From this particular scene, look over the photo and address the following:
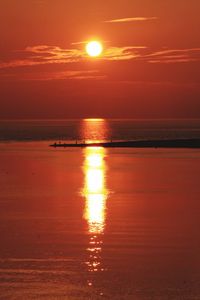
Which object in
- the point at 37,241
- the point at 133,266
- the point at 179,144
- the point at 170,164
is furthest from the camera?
the point at 179,144

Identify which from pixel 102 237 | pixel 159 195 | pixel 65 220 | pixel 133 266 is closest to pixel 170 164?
pixel 159 195

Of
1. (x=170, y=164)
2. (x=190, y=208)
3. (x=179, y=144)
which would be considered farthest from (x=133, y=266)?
(x=179, y=144)

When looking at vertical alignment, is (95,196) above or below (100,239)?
above

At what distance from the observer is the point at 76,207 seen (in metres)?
32.3

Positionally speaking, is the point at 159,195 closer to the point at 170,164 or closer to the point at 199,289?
the point at 199,289

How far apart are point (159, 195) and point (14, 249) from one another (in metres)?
15.9

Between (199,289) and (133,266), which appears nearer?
(199,289)

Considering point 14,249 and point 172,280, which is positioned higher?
point 14,249

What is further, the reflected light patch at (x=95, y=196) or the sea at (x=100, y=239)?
the reflected light patch at (x=95, y=196)

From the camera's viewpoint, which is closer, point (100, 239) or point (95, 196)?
point (100, 239)

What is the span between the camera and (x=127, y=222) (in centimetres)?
2730

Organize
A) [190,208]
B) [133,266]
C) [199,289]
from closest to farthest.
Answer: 1. [199,289]
2. [133,266]
3. [190,208]

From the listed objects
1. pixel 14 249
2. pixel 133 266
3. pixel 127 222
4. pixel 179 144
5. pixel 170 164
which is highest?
pixel 179 144

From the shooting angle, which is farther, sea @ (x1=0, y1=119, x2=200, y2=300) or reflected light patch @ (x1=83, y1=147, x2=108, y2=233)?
reflected light patch @ (x1=83, y1=147, x2=108, y2=233)
